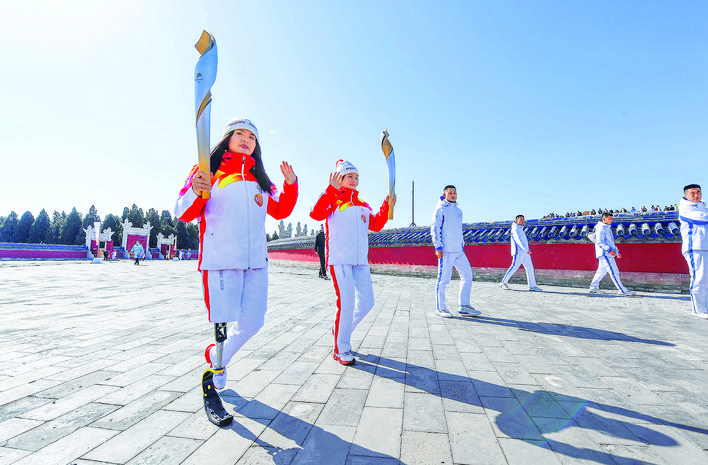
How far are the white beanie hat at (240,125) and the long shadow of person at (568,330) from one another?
425 cm

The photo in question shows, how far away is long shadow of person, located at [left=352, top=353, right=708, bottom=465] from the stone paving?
0.01 metres

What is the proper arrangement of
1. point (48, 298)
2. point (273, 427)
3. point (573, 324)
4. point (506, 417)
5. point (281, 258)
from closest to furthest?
point (273, 427)
point (506, 417)
point (573, 324)
point (48, 298)
point (281, 258)

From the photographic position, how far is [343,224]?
10.9 ft

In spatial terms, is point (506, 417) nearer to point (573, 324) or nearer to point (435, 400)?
point (435, 400)

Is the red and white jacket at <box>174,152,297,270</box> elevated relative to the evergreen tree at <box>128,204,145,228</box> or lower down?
lower down

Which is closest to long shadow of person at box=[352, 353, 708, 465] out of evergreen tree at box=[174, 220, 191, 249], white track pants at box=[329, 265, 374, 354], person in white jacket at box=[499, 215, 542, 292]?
white track pants at box=[329, 265, 374, 354]

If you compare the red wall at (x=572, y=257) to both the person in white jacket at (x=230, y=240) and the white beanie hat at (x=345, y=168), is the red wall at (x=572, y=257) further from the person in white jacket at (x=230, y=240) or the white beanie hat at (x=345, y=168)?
the person in white jacket at (x=230, y=240)

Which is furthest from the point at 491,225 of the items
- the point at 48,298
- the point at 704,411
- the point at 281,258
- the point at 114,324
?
the point at 281,258

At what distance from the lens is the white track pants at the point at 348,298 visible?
3.14 m

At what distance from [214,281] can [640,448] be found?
2.59 metres

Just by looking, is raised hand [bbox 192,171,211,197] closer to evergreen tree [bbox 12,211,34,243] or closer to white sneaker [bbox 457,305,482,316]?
white sneaker [bbox 457,305,482,316]

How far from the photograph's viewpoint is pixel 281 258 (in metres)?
29.6

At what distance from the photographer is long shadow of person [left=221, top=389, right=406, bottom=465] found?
159 centimetres

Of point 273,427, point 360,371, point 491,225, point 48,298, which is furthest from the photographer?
point 491,225
